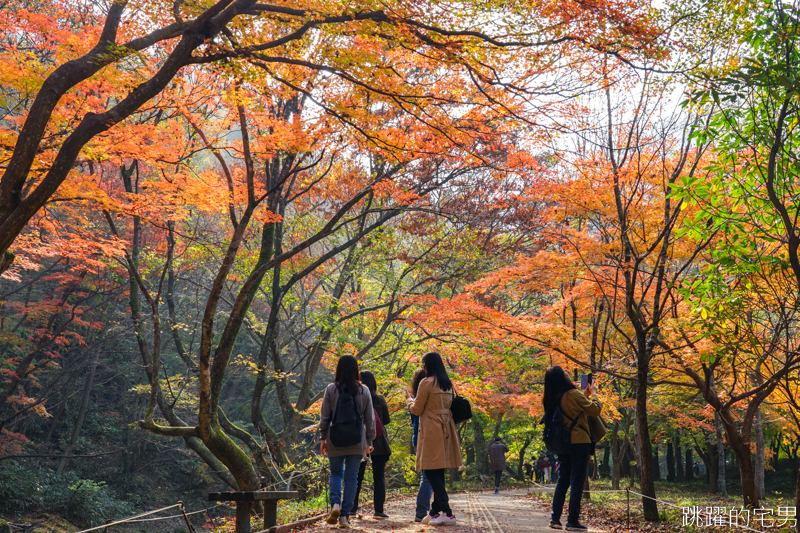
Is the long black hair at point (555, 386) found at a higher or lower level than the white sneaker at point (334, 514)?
higher

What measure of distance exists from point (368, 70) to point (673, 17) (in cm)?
331

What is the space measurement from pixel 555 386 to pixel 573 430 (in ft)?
1.54

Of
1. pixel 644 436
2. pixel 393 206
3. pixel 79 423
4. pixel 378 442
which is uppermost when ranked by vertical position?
pixel 393 206

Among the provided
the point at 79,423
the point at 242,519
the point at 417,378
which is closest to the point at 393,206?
the point at 417,378

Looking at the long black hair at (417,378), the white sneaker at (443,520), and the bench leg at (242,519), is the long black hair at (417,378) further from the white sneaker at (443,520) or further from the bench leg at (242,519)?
the bench leg at (242,519)

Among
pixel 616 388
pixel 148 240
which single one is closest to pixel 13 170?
pixel 148 240

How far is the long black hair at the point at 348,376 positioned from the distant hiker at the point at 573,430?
2.04 meters

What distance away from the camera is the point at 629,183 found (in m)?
8.38

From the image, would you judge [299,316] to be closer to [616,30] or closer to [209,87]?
[209,87]

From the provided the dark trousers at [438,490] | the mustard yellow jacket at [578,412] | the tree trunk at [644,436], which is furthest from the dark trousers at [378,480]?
the tree trunk at [644,436]

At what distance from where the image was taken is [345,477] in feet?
17.3

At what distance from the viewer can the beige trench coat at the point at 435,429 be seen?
17.1 ft

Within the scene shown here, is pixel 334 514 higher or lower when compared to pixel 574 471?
lower
